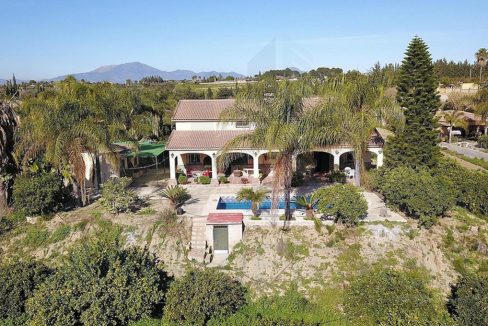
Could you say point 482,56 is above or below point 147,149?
above

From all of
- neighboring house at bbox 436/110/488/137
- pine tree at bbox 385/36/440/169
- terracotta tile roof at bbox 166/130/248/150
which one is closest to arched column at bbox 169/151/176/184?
terracotta tile roof at bbox 166/130/248/150

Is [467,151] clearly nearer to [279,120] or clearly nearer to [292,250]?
[292,250]

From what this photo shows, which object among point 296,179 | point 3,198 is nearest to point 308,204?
point 296,179

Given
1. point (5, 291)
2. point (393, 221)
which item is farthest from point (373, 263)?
point (5, 291)

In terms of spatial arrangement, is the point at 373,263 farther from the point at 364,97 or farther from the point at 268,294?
the point at 364,97

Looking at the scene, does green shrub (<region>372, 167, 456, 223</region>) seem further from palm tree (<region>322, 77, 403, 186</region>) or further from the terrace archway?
the terrace archway

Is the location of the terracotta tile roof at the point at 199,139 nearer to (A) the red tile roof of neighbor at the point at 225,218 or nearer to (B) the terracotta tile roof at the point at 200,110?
(B) the terracotta tile roof at the point at 200,110
